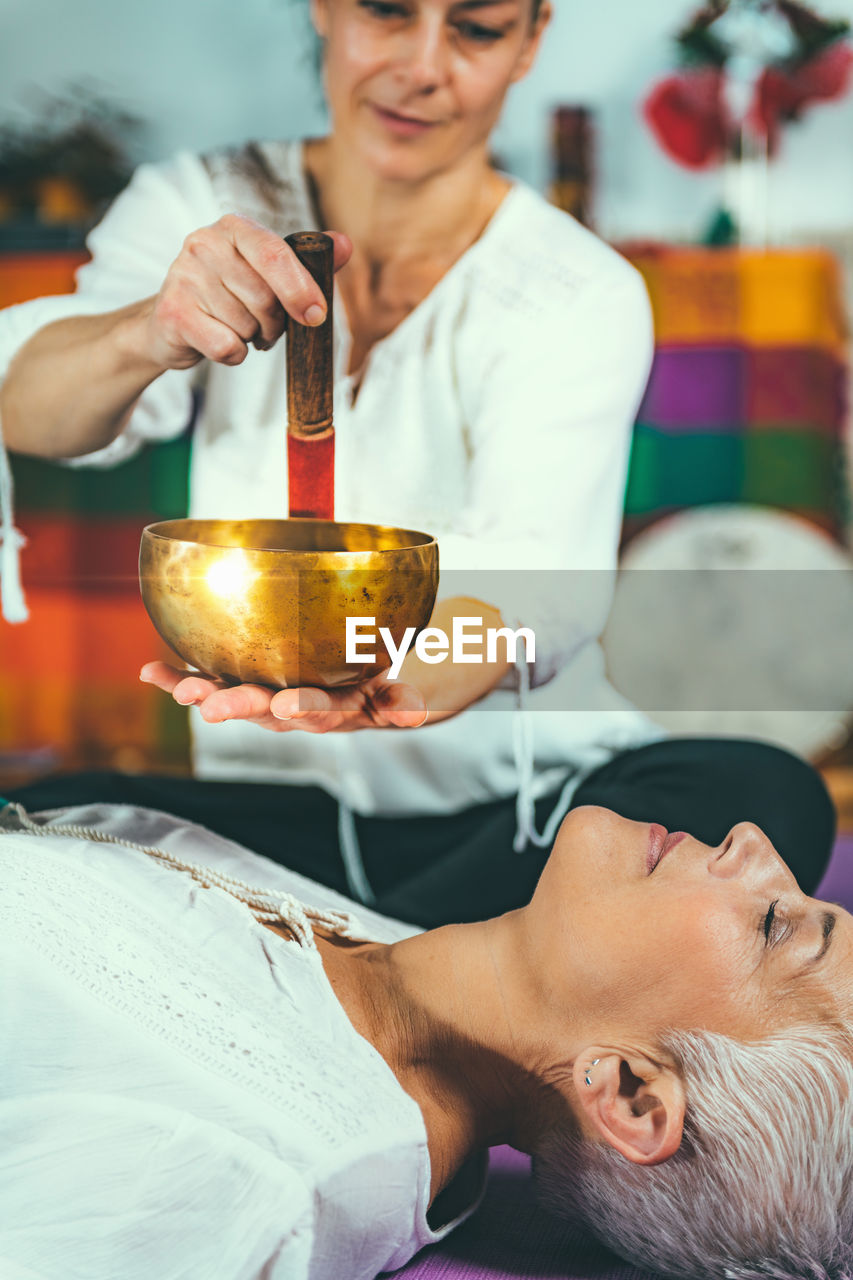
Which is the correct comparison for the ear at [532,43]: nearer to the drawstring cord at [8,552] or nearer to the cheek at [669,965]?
the drawstring cord at [8,552]

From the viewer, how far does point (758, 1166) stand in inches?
27.2

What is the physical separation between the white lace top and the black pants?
334 mm

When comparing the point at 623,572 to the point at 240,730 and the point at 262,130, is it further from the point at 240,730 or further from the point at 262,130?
the point at 240,730

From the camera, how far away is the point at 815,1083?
2.28 feet

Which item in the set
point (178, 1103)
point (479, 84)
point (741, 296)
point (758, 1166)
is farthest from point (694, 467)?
point (178, 1103)

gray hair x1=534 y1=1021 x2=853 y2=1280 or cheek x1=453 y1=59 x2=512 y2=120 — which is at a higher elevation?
cheek x1=453 y1=59 x2=512 y2=120

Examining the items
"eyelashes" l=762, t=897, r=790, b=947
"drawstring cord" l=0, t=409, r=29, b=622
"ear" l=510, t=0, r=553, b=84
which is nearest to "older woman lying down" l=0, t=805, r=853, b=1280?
"eyelashes" l=762, t=897, r=790, b=947

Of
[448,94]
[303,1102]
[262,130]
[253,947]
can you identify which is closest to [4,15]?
[262,130]

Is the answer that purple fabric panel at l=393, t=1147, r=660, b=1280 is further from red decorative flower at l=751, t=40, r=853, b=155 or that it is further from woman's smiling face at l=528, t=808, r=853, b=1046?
red decorative flower at l=751, t=40, r=853, b=155

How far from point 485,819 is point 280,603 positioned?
57cm

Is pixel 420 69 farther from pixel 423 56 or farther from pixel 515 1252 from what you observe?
pixel 515 1252

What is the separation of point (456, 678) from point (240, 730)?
1.46 feet

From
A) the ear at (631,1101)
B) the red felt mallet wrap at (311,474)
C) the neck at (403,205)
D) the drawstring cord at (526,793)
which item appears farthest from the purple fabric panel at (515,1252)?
the neck at (403,205)

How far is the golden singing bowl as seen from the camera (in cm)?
68
